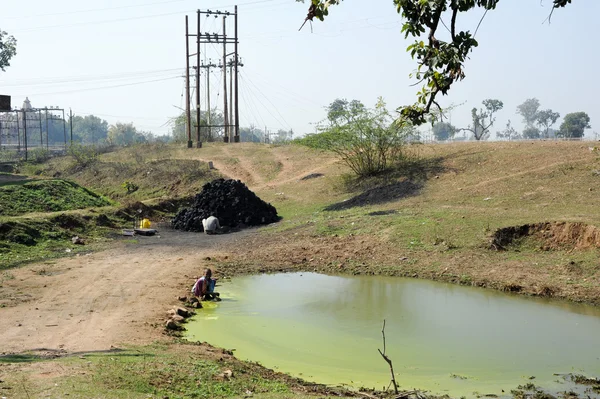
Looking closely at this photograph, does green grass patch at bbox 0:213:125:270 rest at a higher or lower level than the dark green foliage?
lower

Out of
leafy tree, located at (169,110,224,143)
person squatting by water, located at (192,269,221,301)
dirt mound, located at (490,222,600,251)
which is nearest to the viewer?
person squatting by water, located at (192,269,221,301)

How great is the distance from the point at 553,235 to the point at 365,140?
12371 millimetres

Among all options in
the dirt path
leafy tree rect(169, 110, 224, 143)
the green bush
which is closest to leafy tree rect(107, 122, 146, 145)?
leafy tree rect(169, 110, 224, 143)

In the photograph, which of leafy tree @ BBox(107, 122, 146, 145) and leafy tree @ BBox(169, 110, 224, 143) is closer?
leafy tree @ BBox(169, 110, 224, 143)

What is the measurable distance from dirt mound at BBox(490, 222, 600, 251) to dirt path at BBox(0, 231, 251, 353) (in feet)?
24.0

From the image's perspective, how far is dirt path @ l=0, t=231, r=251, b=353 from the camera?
983 centimetres

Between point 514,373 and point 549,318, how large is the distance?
11.1 ft

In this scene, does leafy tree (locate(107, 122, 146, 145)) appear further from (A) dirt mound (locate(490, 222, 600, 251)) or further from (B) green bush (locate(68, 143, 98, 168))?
(A) dirt mound (locate(490, 222, 600, 251))

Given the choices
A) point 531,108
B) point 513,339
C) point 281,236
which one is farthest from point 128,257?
point 531,108

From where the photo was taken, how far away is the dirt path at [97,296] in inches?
387

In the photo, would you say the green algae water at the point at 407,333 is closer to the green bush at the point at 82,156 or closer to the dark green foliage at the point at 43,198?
the dark green foliage at the point at 43,198

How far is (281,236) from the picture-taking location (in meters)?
20.8

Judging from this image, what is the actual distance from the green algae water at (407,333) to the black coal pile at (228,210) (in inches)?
339

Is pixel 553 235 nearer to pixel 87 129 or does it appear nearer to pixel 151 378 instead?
pixel 151 378
